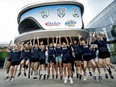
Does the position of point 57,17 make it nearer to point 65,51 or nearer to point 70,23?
point 70,23

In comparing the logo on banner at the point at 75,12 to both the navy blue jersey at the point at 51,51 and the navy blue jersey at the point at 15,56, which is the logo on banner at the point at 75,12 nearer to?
Result: the navy blue jersey at the point at 51,51

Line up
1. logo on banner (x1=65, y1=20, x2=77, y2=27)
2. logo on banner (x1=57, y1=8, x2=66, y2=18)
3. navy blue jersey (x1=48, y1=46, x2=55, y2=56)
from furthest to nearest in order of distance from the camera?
logo on banner (x1=57, y1=8, x2=66, y2=18) → logo on banner (x1=65, y1=20, x2=77, y2=27) → navy blue jersey (x1=48, y1=46, x2=55, y2=56)

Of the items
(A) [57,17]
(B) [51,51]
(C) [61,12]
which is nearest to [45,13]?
(A) [57,17]

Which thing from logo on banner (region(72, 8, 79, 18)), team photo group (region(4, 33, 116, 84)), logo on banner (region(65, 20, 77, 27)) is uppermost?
logo on banner (region(72, 8, 79, 18))

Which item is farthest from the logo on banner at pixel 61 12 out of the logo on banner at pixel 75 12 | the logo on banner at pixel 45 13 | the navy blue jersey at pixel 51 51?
the navy blue jersey at pixel 51 51

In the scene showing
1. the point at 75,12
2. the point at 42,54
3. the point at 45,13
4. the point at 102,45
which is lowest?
the point at 42,54

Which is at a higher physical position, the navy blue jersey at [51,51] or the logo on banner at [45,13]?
the logo on banner at [45,13]

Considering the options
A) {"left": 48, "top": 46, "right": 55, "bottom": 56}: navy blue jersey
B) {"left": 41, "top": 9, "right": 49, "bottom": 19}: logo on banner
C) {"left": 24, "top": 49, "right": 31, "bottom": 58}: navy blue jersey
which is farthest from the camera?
{"left": 41, "top": 9, "right": 49, "bottom": 19}: logo on banner

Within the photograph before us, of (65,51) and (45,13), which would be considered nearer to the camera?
(65,51)

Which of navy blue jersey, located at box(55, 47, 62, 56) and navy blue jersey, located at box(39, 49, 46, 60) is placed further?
navy blue jersey, located at box(39, 49, 46, 60)

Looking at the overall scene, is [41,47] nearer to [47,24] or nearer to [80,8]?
[47,24]

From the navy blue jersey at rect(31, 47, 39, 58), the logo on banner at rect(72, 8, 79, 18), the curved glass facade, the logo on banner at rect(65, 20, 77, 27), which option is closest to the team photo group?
the navy blue jersey at rect(31, 47, 39, 58)

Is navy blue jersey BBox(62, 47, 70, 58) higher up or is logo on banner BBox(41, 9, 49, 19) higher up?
logo on banner BBox(41, 9, 49, 19)

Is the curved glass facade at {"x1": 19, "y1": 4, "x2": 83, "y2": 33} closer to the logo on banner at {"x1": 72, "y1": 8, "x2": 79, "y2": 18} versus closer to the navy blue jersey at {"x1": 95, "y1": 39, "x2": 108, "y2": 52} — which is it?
the logo on banner at {"x1": 72, "y1": 8, "x2": 79, "y2": 18}
